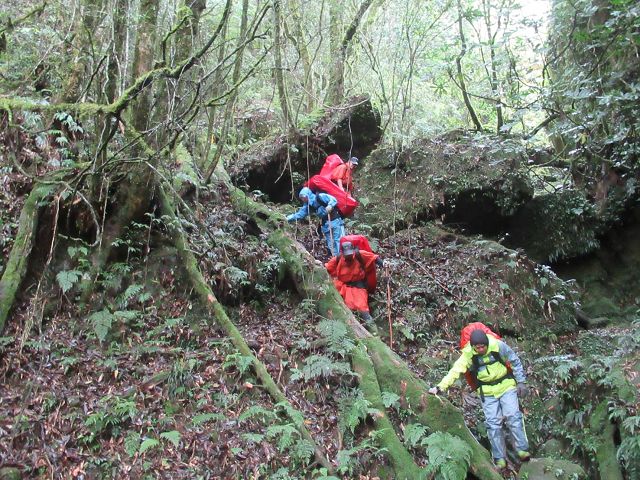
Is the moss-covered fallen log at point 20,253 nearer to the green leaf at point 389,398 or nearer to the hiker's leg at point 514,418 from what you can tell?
the green leaf at point 389,398

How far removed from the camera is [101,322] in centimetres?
650

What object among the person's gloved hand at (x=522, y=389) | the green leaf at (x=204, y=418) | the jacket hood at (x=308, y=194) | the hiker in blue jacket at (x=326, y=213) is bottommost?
the green leaf at (x=204, y=418)

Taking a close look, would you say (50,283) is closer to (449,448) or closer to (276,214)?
(276,214)

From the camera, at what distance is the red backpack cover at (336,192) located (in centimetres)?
1048

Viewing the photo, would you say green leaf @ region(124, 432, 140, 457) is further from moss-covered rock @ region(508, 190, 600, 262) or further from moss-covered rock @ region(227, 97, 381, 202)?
moss-covered rock @ region(508, 190, 600, 262)

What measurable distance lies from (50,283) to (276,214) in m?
4.01

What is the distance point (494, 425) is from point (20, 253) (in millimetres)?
6543

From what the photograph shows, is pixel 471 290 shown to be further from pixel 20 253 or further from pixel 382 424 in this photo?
pixel 20 253

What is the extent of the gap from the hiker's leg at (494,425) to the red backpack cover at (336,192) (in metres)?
4.76

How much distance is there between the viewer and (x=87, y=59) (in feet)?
25.3

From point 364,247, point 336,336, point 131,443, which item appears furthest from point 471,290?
point 131,443

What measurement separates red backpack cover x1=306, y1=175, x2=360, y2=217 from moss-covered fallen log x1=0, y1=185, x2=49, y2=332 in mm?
5254

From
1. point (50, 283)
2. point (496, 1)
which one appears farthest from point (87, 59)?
point (496, 1)

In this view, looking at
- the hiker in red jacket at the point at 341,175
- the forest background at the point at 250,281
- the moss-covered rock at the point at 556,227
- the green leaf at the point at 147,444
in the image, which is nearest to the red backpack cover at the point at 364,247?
the forest background at the point at 250,281
